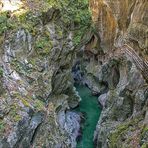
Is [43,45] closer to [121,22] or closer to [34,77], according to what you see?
[34,77]

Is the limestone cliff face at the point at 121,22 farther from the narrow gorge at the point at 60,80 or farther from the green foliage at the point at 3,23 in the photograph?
the green foliage at the point at 3,23

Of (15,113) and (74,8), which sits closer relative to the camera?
(15,113)

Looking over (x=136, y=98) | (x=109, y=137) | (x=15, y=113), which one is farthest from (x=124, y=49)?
(x=15, y=113)

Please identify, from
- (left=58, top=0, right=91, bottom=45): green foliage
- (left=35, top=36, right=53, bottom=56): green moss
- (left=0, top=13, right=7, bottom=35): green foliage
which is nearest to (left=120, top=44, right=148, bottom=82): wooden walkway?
(left=58, top=0, right=91, bottom=45): green foliage

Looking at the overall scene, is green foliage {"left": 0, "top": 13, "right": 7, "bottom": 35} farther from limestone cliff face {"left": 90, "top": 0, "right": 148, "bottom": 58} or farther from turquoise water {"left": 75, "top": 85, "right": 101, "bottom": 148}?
turquoise water {"left": 75, "top": 85, "right": 101, "bottom": 148}

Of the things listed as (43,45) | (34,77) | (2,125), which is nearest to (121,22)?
(43,45)

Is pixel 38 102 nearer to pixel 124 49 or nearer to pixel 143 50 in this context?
pixel 143 50
